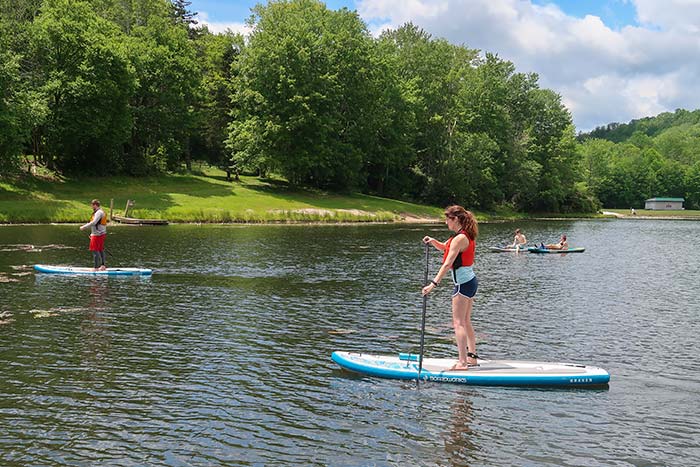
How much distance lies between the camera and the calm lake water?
10.3 m

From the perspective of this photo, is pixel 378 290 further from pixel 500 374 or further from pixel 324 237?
pixel 324 237

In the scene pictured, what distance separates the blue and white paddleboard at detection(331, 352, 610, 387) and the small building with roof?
176 m

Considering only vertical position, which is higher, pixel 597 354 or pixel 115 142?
pixel 115 142

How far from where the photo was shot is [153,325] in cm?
1895

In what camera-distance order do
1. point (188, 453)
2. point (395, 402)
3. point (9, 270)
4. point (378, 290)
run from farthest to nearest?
point (9, 270), point (378, 290), point (395, 402), point (188, 453)

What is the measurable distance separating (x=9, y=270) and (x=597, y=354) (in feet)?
82.0

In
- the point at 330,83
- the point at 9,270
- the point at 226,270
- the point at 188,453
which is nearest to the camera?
the point at 188,453

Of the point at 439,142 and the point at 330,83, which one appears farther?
the point at 439,142

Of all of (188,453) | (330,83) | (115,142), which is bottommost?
(188,453)

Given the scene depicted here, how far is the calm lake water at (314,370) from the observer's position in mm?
10312

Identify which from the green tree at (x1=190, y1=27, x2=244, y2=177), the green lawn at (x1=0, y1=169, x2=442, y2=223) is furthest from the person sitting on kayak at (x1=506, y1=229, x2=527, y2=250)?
the green tree at (x1=190, y1=27, x2=244, y2=177)

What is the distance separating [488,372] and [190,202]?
56.1m

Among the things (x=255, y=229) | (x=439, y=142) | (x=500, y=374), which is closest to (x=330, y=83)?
(x=439, y=142)

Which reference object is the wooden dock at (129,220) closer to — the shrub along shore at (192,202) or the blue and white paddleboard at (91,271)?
the shrub along shore at (192,202)
